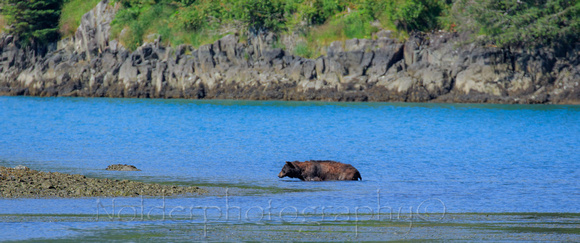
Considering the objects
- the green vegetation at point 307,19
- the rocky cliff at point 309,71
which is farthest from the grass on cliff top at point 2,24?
the rocky cliff at point 309,71

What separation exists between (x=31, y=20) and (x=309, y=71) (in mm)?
29857

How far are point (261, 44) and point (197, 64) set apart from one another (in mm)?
5451

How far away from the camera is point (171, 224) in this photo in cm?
1021

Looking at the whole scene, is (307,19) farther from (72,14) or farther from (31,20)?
(31,20)

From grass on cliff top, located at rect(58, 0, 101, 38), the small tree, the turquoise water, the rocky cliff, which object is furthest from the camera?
grass on cliff top, located at rect(58, 0, 101, 38)

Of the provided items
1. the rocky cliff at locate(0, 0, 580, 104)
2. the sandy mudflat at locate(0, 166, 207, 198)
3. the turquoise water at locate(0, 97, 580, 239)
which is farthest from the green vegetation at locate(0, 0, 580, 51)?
the sandy mudflat at locate(0, 166, 207, 198)

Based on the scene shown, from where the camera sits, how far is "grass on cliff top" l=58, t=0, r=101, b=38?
233 ft

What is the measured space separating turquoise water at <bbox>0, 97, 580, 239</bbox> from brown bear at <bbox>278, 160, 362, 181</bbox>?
276 millimetres

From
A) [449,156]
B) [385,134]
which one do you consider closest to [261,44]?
[385,134]

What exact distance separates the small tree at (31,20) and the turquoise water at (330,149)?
21.9 metres

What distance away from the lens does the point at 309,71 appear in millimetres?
56625

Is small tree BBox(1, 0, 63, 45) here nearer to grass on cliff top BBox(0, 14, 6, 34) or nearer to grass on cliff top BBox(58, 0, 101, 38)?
grass on cliff top BBox(58, 0, 101, 38)

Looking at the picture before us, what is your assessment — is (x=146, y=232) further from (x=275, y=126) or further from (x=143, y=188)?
(x=275, y=126)

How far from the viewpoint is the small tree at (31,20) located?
6956 centimetres
